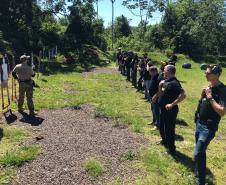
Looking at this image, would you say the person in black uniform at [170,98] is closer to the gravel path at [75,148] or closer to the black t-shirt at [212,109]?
the gravel path at [75,148]

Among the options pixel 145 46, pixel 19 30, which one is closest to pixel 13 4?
pixel 19 30

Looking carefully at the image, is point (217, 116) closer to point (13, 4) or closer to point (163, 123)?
point (163, 123)

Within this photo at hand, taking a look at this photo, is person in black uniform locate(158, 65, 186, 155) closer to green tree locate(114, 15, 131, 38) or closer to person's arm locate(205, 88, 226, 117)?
person's arm locate(205, 88, 226, 117)

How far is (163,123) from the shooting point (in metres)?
10.3

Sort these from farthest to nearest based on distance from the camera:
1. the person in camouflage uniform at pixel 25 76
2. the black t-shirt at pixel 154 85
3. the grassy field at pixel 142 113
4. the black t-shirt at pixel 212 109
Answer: the person in camouflage uniform at pixel 25 76, the black t-shirt at pixel 154 85, the grassy field at pixel 142 113, the black t-shirt at pixel 212 109

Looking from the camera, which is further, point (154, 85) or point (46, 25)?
point (46, 25)

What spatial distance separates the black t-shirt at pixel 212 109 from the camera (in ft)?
23.8

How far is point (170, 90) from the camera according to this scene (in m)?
9.53

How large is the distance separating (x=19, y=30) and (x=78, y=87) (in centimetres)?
1870

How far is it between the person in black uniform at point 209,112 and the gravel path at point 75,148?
1.58 meters

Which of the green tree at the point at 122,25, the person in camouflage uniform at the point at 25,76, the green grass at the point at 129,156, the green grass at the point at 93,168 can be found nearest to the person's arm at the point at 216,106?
the green grass at the point at 93,168

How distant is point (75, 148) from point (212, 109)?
13.3 ft

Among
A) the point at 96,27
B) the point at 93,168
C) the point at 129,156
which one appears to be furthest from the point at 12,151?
the point at 96,27

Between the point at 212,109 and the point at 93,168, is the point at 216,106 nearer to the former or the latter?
A: the point at 212,109
